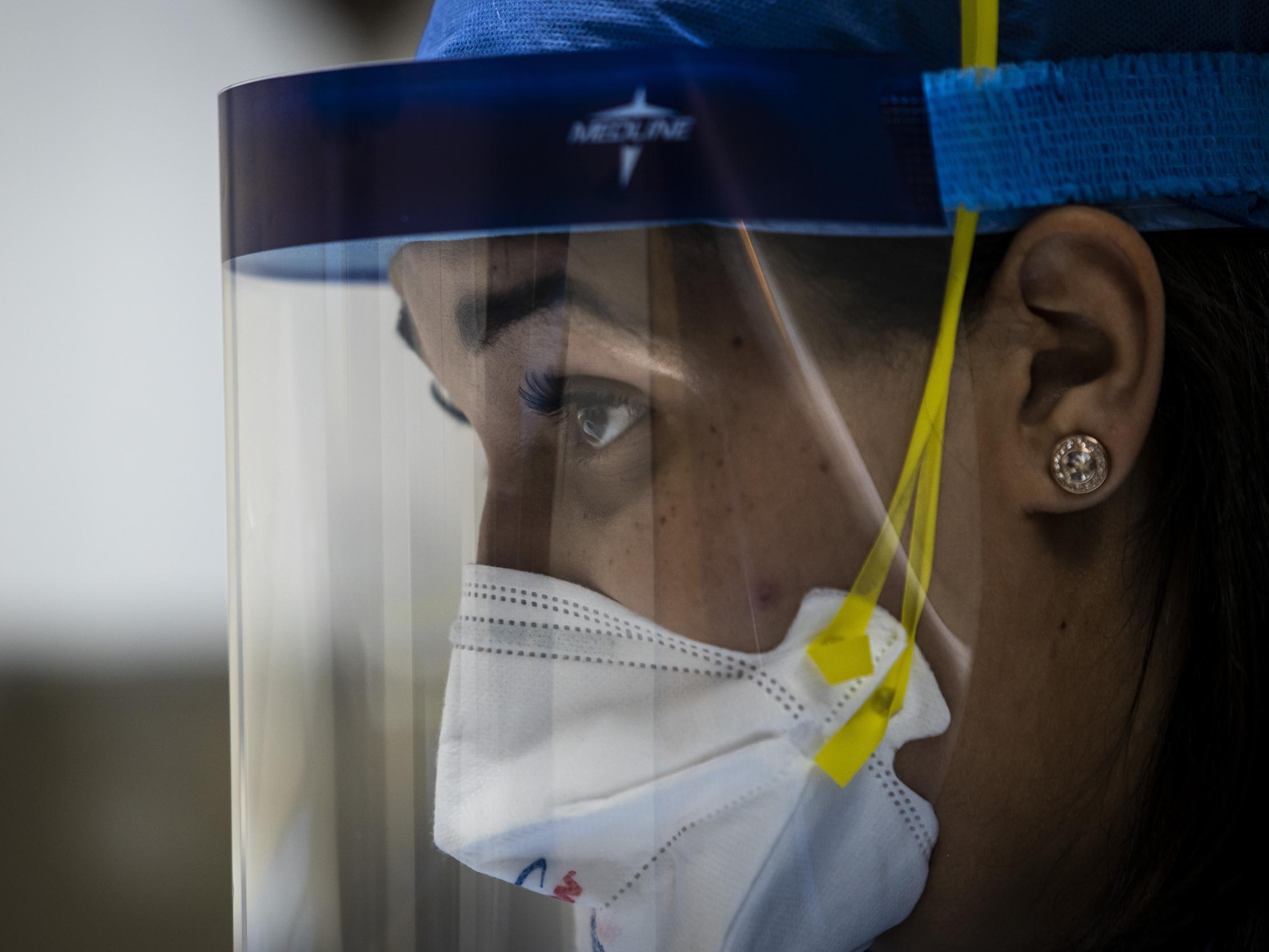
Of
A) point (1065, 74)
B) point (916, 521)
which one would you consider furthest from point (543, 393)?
point (1065, 74)

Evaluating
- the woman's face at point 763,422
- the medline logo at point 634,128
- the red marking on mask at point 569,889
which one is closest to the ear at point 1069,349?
the woman's face at point 763,422

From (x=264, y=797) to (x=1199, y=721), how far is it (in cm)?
63

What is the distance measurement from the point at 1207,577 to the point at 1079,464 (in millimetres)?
138

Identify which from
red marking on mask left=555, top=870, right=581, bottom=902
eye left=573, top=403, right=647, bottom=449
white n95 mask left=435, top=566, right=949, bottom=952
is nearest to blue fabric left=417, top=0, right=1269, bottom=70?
eye left=573, top=403, right=647, bottom=449

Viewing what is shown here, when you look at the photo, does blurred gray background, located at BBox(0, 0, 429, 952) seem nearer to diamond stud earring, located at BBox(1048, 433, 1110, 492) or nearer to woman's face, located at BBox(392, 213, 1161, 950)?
woman's face, located at BBox(392, 213, 1161, 950)

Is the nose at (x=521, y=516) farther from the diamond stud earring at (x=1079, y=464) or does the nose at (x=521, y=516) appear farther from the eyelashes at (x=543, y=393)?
the diamond stud earring at (x=1079, y=464)

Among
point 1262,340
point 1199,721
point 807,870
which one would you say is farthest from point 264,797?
point 1262,340

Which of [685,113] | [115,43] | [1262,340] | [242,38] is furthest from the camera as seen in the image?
[242,38]

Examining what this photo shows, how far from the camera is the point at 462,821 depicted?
725mm

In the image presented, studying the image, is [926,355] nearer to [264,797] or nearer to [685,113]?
[685,113]

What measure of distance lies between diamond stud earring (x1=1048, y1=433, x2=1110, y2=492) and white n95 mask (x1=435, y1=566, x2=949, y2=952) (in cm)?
14

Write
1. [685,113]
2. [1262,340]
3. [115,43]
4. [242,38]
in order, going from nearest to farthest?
[685,113] < [1262,340] < [115,43] < [242,38]

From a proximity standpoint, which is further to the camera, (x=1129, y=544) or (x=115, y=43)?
(x=115, y=43)

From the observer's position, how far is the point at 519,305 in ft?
2.21
